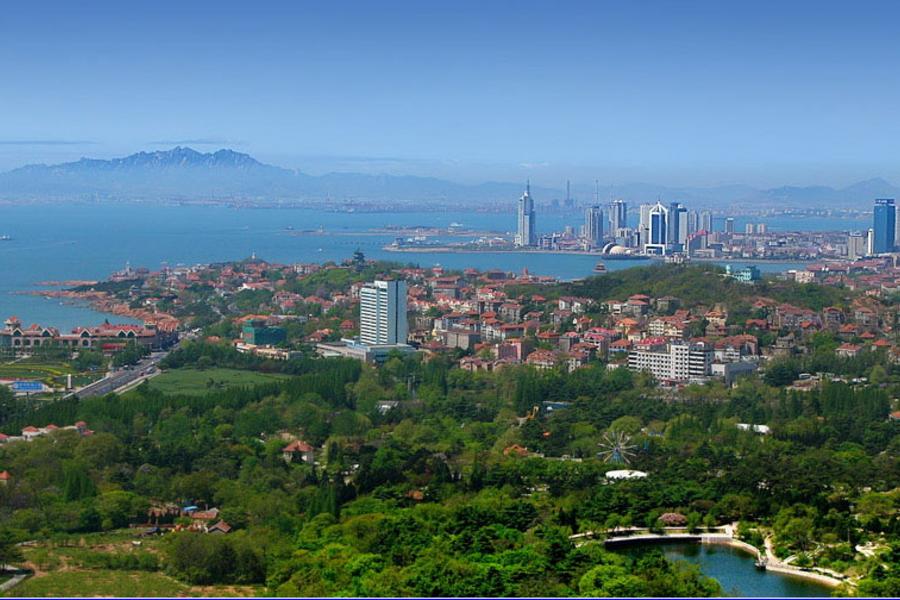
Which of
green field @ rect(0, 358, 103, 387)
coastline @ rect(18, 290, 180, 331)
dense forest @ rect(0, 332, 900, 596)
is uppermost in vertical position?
dense forest @ rect(0, 332, 900, 596)

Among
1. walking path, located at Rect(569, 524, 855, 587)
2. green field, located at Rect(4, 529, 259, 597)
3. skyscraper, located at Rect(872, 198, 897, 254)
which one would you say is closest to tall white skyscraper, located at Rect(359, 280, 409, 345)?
walking path, located at Rect(569, 524, 855, 587)

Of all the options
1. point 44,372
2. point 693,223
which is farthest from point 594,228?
point 44,372

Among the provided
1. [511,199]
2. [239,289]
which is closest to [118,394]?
[239,289]

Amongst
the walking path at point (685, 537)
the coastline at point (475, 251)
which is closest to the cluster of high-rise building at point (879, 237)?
the coastline at point (475, 251)

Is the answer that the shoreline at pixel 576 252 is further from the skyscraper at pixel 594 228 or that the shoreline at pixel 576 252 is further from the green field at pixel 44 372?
the green field at pixel 44 372

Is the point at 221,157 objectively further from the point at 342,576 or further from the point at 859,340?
the point at 342,576

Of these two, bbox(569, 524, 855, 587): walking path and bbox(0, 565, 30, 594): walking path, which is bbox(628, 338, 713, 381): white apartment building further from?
bbox(0, 565, 30, 594): walking path
